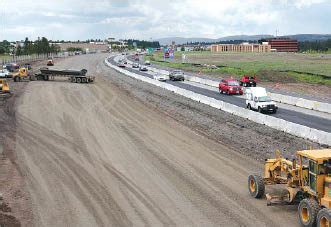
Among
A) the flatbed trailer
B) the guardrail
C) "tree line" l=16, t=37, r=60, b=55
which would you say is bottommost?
the guardrail

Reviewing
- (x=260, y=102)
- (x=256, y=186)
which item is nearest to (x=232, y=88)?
(x=260, y=102)

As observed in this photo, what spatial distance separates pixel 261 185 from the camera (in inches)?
674

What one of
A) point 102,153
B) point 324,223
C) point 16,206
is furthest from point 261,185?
point 102,153

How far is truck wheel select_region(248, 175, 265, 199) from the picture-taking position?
674 inches

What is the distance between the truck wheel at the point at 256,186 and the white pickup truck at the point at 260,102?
74.4ft

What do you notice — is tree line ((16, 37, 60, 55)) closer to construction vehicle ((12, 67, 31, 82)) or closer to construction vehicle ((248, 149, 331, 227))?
construction vehicle ((12, 67, 31, 82))

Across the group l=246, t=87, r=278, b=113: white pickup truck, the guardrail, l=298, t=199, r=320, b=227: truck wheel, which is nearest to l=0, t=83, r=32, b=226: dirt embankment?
l=298, t=199, r=320, b=227: truck wheel

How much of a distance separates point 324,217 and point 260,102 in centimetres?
2798

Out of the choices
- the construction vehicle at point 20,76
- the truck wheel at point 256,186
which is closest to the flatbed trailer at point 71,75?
the construction vehicle at point 20,76

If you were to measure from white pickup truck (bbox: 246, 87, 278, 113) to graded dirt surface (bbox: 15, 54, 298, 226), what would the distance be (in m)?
8.37

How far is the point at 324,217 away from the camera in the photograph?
1273cm

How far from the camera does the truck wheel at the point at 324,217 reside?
12.5 m

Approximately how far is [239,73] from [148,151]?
213 feet

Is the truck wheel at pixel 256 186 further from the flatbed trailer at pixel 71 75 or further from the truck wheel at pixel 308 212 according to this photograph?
the flatbed trailer at pixel 71 75
